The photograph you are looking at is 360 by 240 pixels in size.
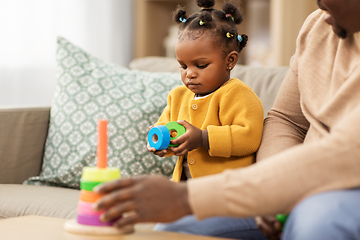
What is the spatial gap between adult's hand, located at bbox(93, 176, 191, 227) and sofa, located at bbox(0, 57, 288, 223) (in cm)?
63

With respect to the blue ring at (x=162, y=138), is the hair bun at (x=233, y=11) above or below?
above

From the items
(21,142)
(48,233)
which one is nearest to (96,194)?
(48,233)

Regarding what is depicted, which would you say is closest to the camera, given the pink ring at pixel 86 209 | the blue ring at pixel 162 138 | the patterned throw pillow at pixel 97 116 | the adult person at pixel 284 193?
the adult person at pixel 284 193

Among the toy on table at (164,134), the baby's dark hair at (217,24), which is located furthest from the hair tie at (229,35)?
the toy on table at (164,134)

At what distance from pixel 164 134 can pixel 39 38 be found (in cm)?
145

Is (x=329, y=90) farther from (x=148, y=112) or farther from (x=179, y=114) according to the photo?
(x=148, y=112)

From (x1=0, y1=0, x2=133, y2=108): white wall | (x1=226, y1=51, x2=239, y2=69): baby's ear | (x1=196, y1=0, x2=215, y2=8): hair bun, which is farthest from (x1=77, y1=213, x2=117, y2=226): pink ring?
(x1=0, y1=0, x2=133, y2=108): white wall

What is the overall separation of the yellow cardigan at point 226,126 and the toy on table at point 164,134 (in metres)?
0.08

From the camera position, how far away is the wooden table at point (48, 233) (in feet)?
2.33

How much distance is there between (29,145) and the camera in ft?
4.88

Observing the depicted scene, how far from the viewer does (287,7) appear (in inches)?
94.4

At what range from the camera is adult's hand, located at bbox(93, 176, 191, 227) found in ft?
2.06

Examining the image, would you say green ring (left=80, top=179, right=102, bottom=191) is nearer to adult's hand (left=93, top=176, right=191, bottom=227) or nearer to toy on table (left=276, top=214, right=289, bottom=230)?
adult's hand (left=93, top=176, right=191, bottom=227)

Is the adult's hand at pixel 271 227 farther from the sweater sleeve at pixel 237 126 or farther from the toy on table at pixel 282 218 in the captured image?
the sweater sleeve at pixel 237 126
